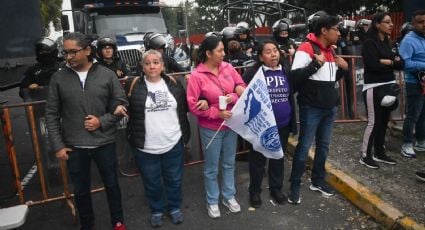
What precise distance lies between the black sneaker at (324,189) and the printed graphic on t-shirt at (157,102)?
2.08 metres

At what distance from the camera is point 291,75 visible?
406cm

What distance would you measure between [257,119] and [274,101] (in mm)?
315

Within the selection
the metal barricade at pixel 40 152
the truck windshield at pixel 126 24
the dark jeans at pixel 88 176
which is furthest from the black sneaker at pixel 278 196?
the truck windshield at pixel 126 24

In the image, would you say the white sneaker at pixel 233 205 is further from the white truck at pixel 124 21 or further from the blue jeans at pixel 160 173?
the white truck at pixel 124 21

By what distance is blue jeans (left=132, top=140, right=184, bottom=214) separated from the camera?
382cm

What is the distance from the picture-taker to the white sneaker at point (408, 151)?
5.29 meters

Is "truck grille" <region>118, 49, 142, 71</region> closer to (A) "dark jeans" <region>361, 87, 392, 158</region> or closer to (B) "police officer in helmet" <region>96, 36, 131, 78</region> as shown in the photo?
(B) "police officer in helmet" <region>96, 36, 131, 78</region>

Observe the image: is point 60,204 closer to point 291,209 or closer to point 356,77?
point 291,209

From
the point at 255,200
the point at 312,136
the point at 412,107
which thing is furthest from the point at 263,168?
the point at 412,107

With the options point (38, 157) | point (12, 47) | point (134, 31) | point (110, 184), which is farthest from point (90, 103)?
point (134, 31)

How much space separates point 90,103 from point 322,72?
7.67ft

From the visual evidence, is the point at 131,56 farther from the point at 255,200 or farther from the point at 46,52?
the point at 255,200

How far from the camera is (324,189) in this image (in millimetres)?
4523

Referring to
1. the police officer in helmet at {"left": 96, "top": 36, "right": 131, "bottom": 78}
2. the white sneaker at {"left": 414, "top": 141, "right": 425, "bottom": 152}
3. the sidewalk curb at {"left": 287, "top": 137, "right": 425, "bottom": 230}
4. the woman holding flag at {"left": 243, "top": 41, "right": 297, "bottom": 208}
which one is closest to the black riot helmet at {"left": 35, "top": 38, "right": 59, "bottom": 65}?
the police officer in helmet at {"left": 96, "top": 36, "right": 131, "bottom": 78}
